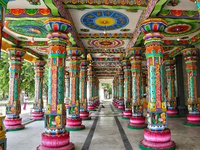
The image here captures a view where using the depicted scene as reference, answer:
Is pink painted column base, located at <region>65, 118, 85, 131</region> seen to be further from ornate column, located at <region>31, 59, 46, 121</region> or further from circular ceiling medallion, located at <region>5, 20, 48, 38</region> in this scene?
circular ceiling medallion, located at <region>5, 20, 48, 38</region>

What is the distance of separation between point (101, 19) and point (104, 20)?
14 centimetres

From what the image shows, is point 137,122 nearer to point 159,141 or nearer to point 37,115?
point 159,141

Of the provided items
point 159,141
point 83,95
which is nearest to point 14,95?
point 83,95

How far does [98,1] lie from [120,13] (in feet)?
4.29

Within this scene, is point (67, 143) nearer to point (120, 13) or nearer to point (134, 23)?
point (120, 13)

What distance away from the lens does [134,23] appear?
22.8ft

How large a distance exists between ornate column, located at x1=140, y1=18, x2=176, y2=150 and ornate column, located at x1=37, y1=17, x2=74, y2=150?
2.61 metres

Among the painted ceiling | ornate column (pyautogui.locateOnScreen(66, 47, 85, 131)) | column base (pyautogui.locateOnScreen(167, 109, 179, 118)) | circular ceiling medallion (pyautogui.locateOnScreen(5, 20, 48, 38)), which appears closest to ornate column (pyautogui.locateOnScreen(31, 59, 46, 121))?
the painted ceiling

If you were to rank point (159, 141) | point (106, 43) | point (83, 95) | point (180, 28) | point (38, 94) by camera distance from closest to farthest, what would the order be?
point (159, 141) → point (180, 28) → point (106, 43) → point (83, 95) → point (38, 94)

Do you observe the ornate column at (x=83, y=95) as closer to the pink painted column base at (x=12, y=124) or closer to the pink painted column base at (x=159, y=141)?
the pink painted column base at (x=12, y=124)

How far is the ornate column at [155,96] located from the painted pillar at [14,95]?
671 centimetres

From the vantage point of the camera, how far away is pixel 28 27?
7.08m

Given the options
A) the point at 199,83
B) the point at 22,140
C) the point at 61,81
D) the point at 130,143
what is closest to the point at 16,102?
the point at 22,140

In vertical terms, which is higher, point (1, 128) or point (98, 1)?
point (98, 1)
